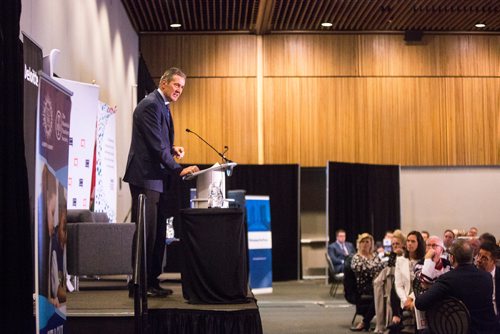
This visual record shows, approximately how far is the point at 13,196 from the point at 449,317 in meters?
2.72

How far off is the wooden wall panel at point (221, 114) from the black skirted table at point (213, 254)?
10.2m

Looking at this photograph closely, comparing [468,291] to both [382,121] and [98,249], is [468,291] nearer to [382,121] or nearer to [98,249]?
[98,249]

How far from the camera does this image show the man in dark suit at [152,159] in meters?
4.73

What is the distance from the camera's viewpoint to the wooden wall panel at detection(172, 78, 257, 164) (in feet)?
49.1

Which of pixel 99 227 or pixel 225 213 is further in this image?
pixel 99 227

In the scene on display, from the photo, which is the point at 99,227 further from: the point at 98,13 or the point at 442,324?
the point at 98,13

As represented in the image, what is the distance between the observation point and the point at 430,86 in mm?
15305

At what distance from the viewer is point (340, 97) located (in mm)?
15195

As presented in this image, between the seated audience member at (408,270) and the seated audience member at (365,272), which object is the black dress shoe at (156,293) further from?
the seated audience member at (365,272)

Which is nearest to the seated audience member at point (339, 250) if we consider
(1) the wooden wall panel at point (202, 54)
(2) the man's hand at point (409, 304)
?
(1) the wooden wall panel at point (202, 54)

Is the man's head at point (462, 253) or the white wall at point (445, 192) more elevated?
the white wall at point (445, 192)

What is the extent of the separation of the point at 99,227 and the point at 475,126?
1105 centimetres

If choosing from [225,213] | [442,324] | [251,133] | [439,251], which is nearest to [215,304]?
[225,213]

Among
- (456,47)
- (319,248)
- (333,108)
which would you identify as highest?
(456,47)
